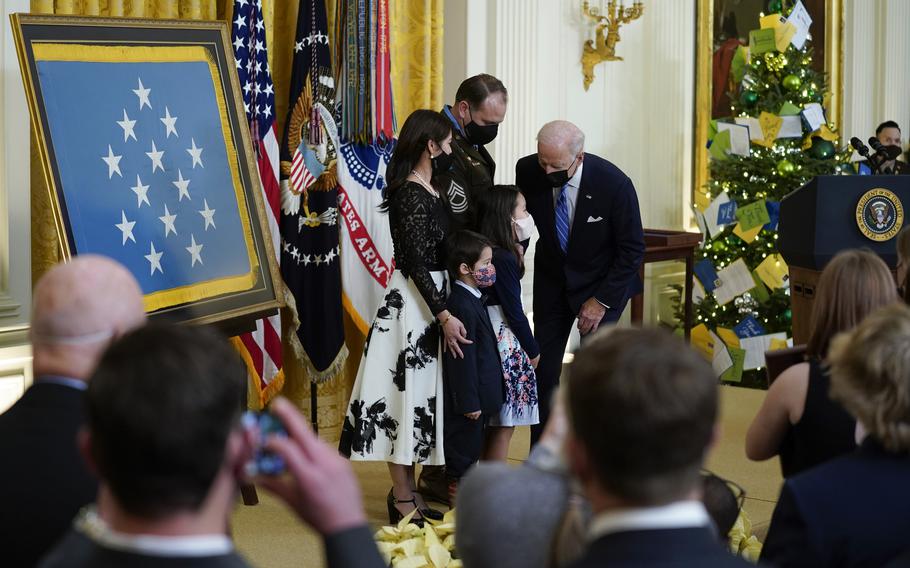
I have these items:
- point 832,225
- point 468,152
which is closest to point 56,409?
point 468,152

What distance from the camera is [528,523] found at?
1.51 m

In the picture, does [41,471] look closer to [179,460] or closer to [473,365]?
[179,460]

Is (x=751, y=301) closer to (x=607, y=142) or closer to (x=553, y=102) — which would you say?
(x=607, y=142)

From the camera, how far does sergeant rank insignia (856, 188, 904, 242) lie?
4.86m

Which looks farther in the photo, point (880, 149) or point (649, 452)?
point (880, 149)

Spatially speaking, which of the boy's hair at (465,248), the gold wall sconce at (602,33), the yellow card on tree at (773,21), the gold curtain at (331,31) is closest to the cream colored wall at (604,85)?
the gold wall sconce at (602,33)

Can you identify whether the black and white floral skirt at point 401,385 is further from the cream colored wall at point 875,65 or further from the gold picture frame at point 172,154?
the cream colored wall at point 875,65

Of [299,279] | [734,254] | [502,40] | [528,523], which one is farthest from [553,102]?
[528,523]

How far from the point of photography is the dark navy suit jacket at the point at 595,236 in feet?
16.2

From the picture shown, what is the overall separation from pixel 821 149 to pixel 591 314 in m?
3.82

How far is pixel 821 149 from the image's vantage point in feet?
26.2

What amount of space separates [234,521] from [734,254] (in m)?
4.62

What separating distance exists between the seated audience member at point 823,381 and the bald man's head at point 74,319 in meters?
1.50

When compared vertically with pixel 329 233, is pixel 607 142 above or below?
above
